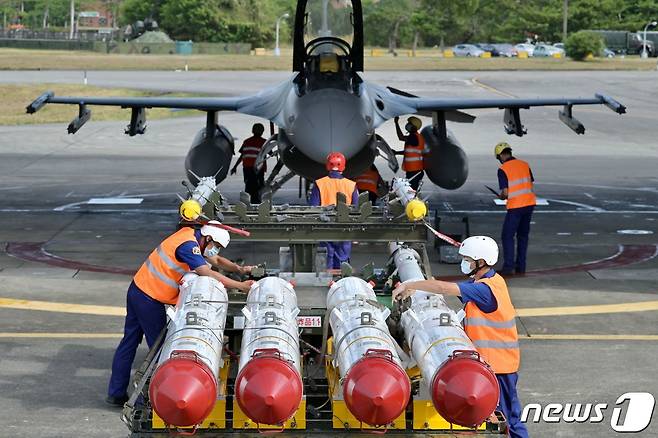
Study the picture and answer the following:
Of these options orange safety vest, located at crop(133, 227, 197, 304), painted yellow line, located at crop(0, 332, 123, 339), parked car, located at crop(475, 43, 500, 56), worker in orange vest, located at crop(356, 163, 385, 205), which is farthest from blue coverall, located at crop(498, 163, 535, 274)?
parked car, located at crop(475, 43, 500, 56)

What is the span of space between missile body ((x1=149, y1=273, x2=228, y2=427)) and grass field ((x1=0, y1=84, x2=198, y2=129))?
124 feet

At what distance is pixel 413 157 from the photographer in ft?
74.5

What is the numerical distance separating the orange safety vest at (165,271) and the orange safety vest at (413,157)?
1253cm

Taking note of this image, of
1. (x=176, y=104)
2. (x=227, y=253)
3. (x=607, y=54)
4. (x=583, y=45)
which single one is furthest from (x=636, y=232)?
(x=607, y=54)

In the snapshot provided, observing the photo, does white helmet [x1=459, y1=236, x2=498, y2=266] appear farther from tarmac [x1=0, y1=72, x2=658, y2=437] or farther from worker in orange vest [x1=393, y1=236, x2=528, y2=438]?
tarmac [x1=0, y1=72, x2=658, y2=437]

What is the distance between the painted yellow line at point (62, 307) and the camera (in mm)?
15023

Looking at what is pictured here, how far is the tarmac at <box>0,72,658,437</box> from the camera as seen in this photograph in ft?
38.3

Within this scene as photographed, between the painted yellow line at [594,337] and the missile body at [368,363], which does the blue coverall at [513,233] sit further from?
the missile body at [368,363]

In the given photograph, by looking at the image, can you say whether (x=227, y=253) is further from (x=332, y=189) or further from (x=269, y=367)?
(x=269, y=367)

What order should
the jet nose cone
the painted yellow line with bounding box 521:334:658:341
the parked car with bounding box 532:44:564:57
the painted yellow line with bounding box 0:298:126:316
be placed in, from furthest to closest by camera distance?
the parked car with bounding box 532:44:564:57
the jet nose cone
the painted yellow line with bounding box 0:298:126:316
the painted yellow line with bounding box 521:334:658:341

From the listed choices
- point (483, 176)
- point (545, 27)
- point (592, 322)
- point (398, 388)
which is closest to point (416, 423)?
point (398, 388)

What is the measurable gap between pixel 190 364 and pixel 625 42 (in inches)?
4314

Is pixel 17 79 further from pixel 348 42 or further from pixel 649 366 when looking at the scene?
pixel 649 366

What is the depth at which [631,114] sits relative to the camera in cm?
5238
